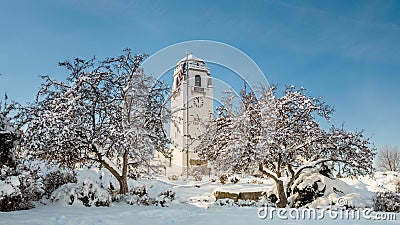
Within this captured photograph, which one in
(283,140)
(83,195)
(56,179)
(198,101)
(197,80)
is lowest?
(83,195)

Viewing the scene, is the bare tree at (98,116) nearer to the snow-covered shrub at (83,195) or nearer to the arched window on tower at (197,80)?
the snow-covered shrub at (83,195)

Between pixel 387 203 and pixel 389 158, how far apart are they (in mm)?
23988

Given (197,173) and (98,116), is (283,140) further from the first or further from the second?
(197,173)

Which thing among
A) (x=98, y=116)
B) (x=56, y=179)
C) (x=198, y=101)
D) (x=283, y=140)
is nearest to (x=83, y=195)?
(x=56, y=179)

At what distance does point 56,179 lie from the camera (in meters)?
9.70

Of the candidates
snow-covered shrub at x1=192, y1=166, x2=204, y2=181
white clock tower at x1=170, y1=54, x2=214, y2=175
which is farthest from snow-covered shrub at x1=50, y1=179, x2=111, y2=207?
white clock tower at x1=170, y1=54, x2=214, y2=175

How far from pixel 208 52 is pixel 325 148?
7.26 metres

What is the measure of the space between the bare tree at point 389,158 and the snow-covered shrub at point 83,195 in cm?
2918

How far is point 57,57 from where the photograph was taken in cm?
1066

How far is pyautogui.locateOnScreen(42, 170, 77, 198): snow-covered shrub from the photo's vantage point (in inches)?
365

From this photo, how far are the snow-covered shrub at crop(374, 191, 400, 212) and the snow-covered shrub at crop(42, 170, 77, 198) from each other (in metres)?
9.87

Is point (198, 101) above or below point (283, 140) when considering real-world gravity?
above

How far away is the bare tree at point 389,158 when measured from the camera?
3050cm

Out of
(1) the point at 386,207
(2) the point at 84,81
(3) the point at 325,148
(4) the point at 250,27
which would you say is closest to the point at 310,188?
(3) the point at 325,148
